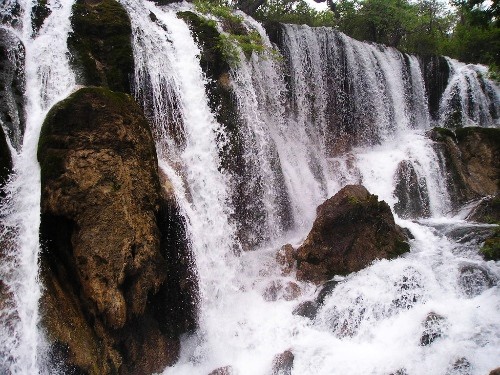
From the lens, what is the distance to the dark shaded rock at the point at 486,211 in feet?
33.6

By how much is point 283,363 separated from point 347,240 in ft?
10.6

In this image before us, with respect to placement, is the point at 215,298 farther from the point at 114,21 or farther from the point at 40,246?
the point at 114,21

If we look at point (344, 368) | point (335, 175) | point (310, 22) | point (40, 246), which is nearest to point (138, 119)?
point (40, 246)

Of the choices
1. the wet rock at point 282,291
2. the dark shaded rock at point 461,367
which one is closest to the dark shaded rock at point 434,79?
the wet rock at point 282,291

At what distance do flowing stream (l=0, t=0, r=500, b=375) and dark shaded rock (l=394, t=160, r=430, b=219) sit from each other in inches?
5.6

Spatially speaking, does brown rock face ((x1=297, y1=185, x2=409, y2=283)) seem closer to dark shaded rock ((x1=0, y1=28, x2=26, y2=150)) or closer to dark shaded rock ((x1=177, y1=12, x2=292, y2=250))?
dark shaded rock ((x1=177, y1=12, x2=292, y2=250))

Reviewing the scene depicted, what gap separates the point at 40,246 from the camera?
5.79 metres

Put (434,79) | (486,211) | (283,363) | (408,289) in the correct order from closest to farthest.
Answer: (283,363) < (408,289) < (486,211) < (434,79)

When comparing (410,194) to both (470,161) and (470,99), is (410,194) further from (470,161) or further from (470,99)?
(470,99)

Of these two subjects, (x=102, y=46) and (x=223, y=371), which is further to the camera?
(x=102, y=46)

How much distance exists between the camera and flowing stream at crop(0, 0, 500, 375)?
5980 mm

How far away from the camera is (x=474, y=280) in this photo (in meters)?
7.16

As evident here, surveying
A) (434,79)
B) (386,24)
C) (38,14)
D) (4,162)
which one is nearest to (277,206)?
(4,162)

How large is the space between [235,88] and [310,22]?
441 inches
